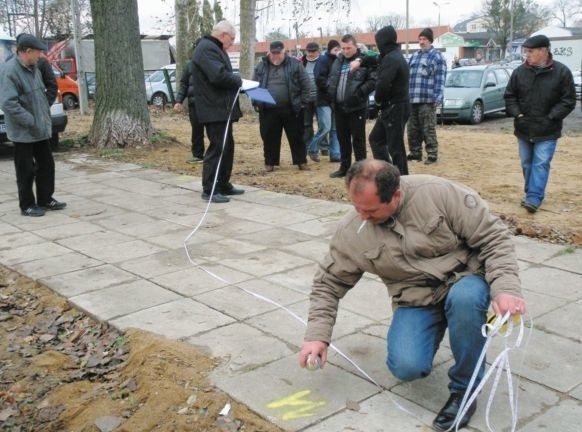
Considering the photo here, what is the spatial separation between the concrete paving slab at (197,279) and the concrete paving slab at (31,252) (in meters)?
1.28

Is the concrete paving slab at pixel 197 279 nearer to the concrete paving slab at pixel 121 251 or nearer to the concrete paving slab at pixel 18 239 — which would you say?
the concrete paving slab at pixel 121 251

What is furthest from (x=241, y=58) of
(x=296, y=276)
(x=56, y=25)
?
(x=56, y=25)

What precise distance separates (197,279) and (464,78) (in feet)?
46.7

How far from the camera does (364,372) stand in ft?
11.4

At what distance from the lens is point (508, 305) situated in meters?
2.74

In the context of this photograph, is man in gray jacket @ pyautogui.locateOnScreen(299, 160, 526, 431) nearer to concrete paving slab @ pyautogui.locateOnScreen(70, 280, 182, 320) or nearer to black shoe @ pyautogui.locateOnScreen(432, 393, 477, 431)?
black shoe @ pyautogui.locateOnScreen(432, 393, 477, 431)

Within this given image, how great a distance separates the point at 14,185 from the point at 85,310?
5.34 m

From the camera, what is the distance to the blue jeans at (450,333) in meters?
2.95

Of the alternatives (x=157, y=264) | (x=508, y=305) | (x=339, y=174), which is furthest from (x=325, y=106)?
(x=508, y=305)

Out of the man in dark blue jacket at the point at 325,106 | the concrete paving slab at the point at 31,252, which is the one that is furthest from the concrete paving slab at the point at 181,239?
the man in dark blue jacket at the point at 325,106

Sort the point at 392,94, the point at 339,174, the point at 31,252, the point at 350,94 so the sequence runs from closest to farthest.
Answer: the point at 31,252, the point at 392,94, the point at 350,94, the point at 339,174

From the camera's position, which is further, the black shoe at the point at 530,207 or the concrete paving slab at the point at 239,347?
the black shoe at the point at 530,207

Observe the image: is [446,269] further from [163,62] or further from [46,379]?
[163,62]

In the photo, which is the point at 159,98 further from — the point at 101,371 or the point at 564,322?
the point at 564,322
